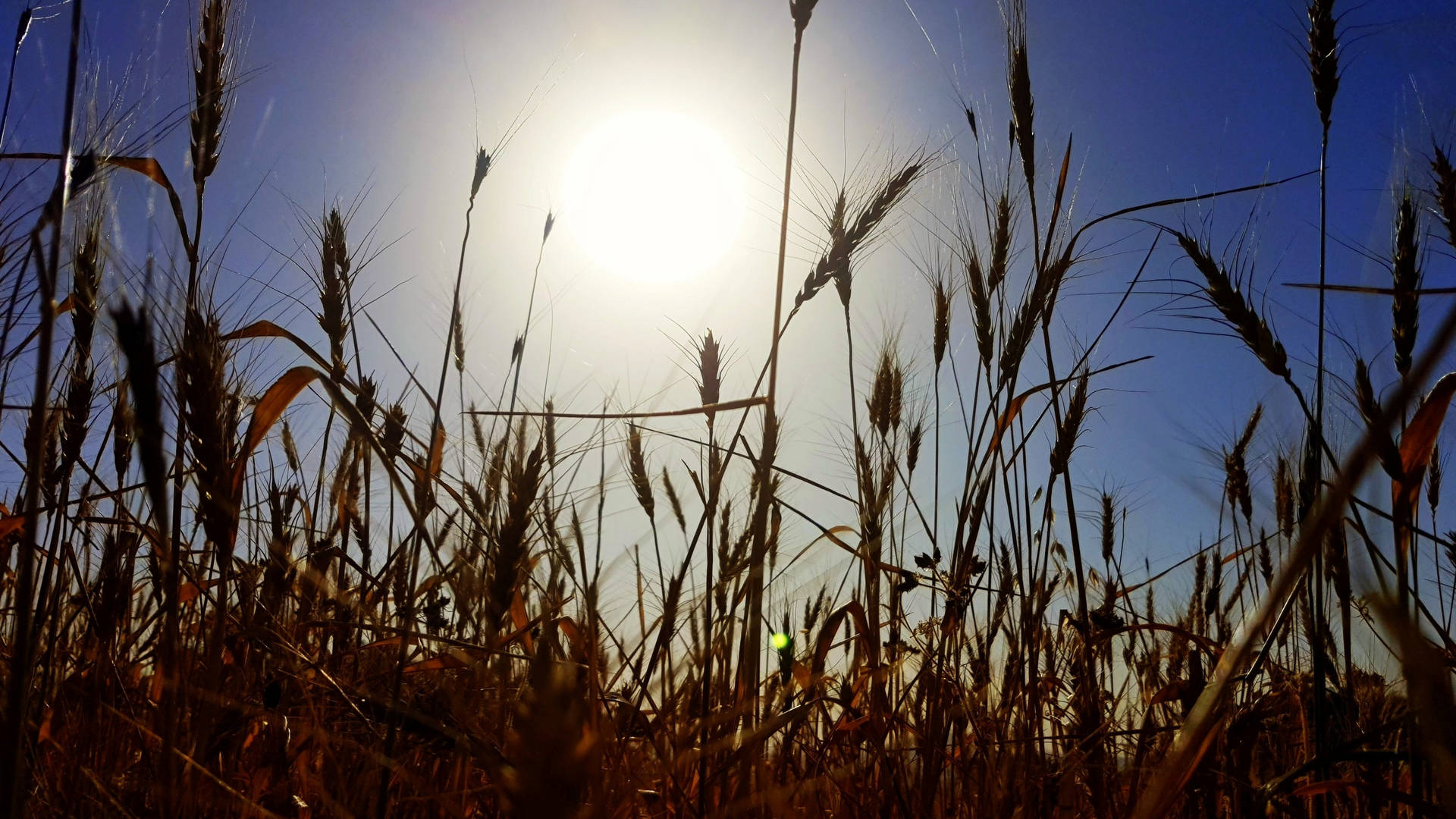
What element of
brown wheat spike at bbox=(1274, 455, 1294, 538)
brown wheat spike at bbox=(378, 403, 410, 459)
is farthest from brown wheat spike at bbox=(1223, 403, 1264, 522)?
brown wheat spike at bbox=(378, 403, 410, 459)

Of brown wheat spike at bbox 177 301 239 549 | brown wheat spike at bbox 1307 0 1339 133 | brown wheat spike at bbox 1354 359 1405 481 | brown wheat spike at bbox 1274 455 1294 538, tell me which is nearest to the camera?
brown wheat spike at bbox 177 301 239 549

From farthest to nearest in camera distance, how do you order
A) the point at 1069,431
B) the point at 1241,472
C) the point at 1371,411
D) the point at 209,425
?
the point at 1241,472 → the point at 1069,431 → the point at 1371,411 → the point at 209,425

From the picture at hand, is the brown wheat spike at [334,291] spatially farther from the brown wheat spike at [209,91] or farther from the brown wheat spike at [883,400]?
the brown wheat spike at [883,400]

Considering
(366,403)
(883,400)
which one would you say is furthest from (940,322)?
(366,403)

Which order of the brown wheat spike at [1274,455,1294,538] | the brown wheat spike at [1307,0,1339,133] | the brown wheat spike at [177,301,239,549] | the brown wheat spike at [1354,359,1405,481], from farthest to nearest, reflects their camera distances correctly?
1. the brown wheat spike at [1274,455,1294,538]
2. the brown wheat spike at [1307,0,1339,133]
3. the brown wheat spike at [1354,359,1405,481]
4. the brown wheat spike at [177,301,239,549]

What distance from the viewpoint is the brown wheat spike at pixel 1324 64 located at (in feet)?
6.03

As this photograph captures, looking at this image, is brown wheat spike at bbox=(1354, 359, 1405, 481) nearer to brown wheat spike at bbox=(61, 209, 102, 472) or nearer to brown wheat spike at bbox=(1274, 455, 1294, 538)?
brown wheat spike at bbox=(1274, 455, 1294, 538)

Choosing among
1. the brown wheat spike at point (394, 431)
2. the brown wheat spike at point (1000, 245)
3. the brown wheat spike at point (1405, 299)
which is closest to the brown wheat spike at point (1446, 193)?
the brown wheat spike at point (1405, 299)

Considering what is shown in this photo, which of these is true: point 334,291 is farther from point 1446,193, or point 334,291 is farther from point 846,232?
point 1446,193

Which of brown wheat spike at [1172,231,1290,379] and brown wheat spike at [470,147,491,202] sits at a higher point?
brown wheat spike at [470,147,491,202]

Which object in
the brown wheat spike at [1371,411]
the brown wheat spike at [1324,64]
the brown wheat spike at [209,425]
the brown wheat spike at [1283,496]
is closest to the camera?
the brown wheat spike at [209,425]

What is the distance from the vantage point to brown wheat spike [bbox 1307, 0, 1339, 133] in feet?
6.03

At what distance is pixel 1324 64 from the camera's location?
1853mm

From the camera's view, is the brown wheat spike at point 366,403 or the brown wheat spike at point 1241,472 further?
the brown wheat spike at point 1241,472
